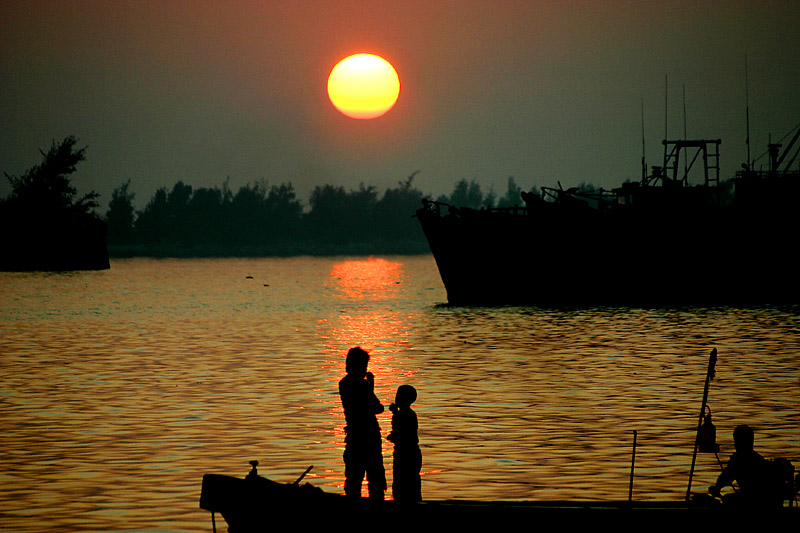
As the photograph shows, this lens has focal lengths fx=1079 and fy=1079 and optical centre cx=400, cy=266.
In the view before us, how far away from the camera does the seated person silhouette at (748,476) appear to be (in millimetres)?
9281

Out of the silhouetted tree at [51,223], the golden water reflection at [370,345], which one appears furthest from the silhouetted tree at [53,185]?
the golden water reflection at [370,345]

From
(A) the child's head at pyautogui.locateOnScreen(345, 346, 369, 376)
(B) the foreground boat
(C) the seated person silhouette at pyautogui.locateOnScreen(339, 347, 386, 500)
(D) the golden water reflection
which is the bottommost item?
(D) the golden water reflection

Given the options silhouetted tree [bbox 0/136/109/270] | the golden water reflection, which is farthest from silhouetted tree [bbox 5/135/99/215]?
the golden water reflection

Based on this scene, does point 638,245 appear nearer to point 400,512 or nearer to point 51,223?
point 400,512

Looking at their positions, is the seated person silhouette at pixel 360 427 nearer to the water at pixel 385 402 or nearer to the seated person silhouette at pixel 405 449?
the seated person silhouette at pixel 405 449

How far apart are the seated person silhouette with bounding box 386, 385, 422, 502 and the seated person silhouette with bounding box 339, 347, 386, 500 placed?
0.77 feet

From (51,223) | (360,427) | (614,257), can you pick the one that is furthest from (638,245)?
(51,223)

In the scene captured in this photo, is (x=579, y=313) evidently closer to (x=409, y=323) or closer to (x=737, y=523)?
(x=409, y=323)

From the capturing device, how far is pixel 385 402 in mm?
21625

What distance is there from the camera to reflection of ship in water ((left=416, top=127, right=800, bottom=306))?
184ft

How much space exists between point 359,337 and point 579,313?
1472 centimetres

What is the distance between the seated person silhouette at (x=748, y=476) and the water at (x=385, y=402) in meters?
3.12

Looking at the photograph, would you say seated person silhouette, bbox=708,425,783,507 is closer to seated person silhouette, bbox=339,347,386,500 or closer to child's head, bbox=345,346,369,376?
seated person silhouette, bbox=339,347,386,500

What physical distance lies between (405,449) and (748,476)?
3078mm
